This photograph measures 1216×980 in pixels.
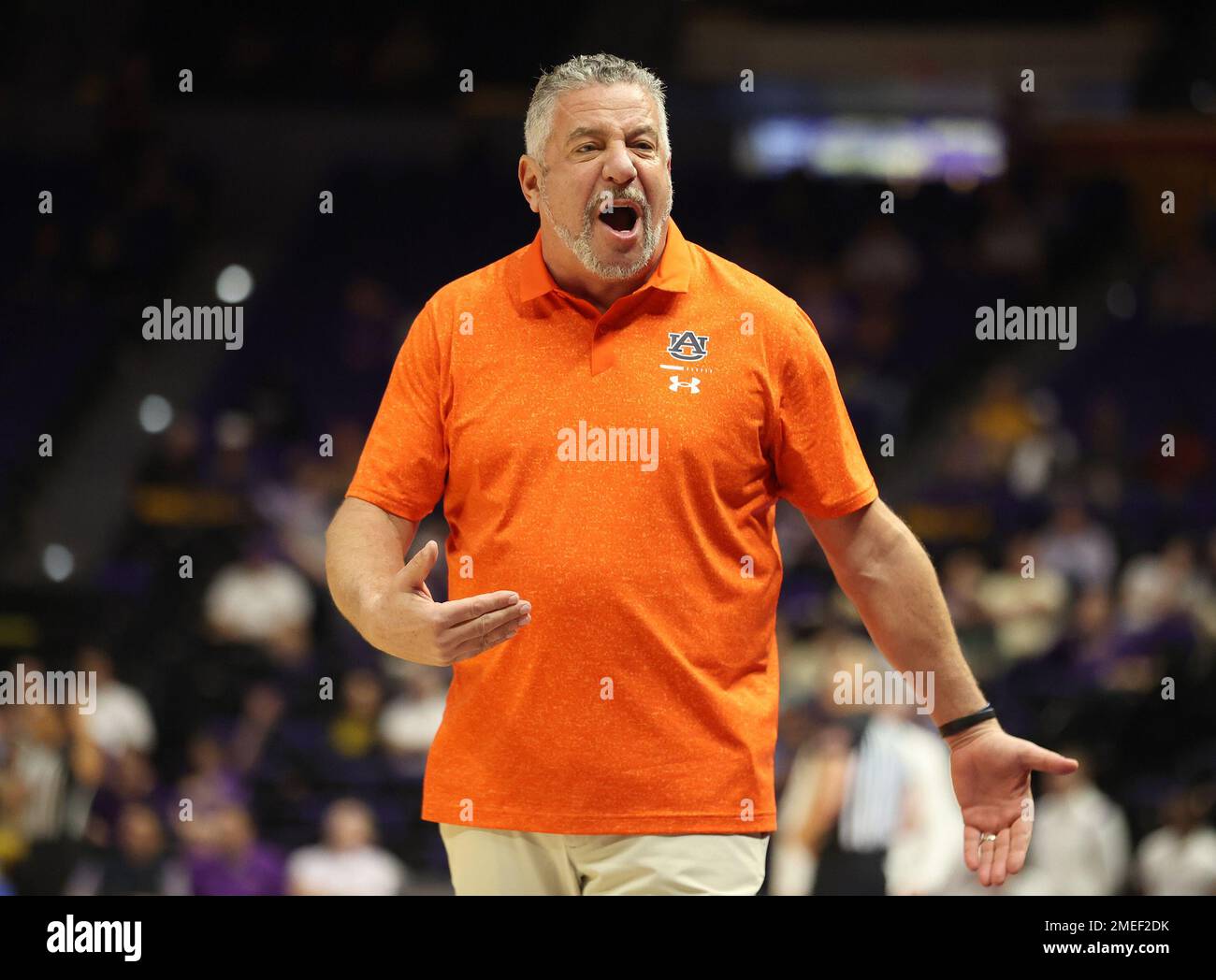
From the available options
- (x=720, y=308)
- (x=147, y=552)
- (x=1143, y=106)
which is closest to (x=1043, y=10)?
(x=1143, y=106)

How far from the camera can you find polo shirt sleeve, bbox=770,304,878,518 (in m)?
2.56

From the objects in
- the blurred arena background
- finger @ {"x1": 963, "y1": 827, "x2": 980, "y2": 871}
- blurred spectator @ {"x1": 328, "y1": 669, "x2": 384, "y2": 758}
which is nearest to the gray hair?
finger @ {"x1": 963, "y1": 827, "x2": 980, "y2": 871}

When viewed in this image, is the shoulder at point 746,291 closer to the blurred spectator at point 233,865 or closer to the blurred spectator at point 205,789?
the blurred spectator at point 233,865

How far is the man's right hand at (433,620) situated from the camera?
221 cm

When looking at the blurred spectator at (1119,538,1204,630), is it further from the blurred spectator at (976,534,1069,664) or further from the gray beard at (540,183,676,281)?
the gray beard at (540,183,676,281)

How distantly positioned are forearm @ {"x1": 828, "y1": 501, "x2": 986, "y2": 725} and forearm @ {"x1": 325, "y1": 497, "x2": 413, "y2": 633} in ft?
2.36

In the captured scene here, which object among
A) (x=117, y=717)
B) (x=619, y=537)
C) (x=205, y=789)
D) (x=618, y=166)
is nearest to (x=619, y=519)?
(x=619, y=537)

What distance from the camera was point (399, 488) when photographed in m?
2.58

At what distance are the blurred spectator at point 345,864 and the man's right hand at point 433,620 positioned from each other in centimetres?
411

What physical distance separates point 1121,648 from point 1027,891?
4.67 ft

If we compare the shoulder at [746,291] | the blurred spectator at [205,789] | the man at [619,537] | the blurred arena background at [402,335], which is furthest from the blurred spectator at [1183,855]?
the shoulder at [746,291]

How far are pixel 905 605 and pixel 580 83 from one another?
984 millimetres

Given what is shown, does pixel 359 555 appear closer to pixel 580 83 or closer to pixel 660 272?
pixel 660 272

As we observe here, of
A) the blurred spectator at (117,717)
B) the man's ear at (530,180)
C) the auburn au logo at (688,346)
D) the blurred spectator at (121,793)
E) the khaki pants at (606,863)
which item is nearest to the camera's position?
the khaki pants at (606,863)
